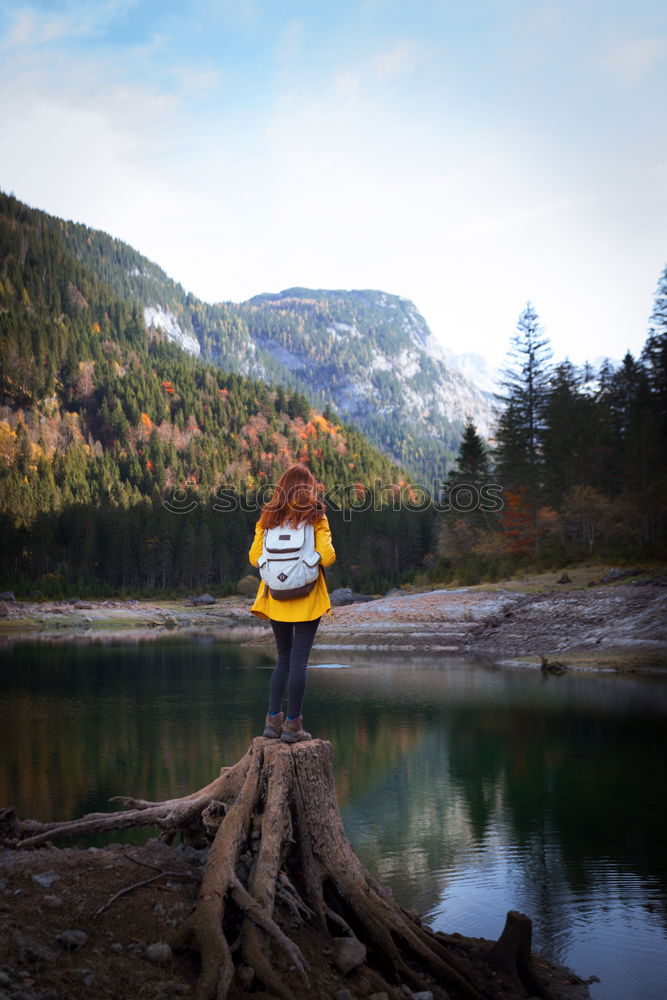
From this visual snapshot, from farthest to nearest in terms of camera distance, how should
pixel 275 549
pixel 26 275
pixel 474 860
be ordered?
pixel 26 275, pixel 474 860, pixel 275 549

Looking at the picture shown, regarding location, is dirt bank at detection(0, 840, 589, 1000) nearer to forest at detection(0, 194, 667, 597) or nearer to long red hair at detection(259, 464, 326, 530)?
long red hair at detection(259, 464, 326, 530)

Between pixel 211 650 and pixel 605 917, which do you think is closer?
pixel 605 917

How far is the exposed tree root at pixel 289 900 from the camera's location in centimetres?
465

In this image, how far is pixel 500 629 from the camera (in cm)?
3672

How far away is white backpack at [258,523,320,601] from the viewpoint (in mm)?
6105

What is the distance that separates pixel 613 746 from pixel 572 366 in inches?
2128

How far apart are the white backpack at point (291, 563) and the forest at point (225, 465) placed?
121ft

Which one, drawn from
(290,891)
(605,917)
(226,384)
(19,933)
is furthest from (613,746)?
(226,384)

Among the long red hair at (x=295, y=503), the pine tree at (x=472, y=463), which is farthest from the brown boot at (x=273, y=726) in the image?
the pine tree at (x=472, y=463)

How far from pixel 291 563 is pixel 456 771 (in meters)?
10.6

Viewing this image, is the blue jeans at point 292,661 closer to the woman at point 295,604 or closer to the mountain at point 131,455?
the woman at point 295,604

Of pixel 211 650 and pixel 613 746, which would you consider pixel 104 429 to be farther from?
pixel 613 746

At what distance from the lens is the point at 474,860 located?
404 inches

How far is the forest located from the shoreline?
283 inches
